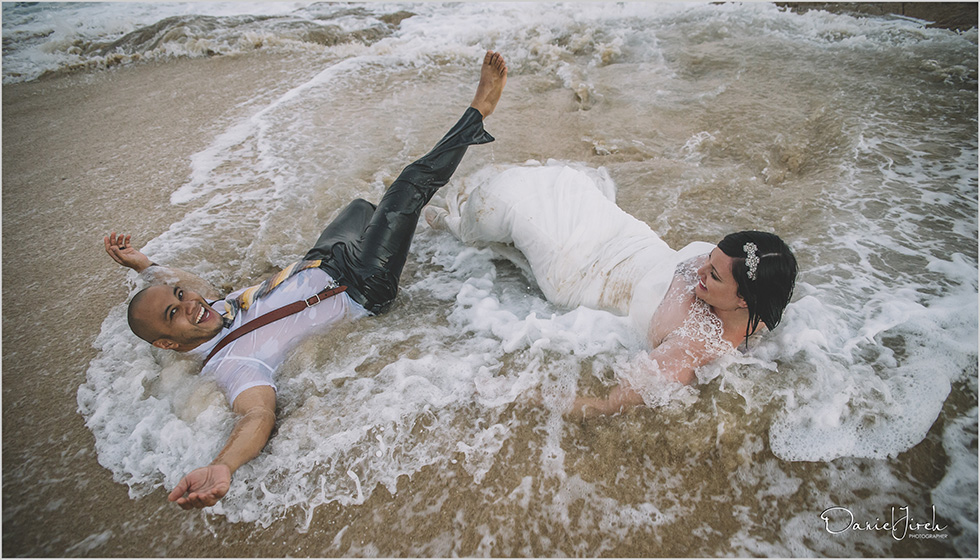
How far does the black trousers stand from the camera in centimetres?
259

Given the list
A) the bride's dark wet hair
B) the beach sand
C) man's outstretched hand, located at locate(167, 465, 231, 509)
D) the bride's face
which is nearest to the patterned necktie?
the beach sand

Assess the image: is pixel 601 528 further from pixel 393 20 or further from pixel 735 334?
pixel 393 20

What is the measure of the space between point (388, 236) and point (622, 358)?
143 centimetres

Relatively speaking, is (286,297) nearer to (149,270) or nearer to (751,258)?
(149,270)

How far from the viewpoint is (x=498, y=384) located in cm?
218

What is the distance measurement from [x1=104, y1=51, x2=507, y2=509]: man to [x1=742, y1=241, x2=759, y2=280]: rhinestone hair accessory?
161cm

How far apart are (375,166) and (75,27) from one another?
8193 millimetres

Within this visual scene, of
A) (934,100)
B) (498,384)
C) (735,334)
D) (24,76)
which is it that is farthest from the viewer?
(24,76)

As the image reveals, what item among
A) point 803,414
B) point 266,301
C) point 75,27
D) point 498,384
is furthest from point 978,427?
point 75,27

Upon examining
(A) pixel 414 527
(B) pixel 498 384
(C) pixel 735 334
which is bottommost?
(A) pixel 414 527

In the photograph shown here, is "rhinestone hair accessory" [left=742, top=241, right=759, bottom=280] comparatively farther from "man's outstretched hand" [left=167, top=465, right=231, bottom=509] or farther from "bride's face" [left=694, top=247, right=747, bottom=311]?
"man's outstretched hand" [left=167, top=465, right=231, bottom=509]

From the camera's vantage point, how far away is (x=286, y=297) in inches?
98.0
